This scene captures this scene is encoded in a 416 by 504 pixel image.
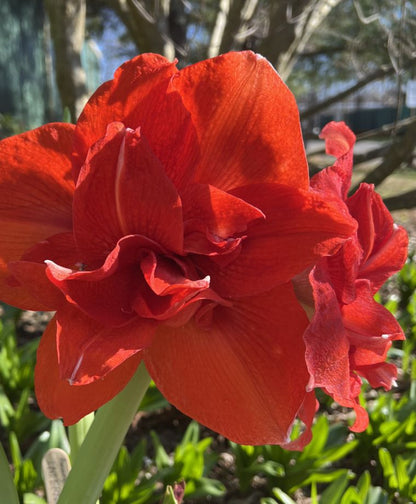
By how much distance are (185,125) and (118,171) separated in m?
0.07

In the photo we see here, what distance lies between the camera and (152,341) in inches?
17.6

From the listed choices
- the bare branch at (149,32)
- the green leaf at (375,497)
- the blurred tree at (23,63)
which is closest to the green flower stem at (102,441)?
the green leaf at (375,497)

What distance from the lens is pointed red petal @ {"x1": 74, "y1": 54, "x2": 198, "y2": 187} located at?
1.41 ft

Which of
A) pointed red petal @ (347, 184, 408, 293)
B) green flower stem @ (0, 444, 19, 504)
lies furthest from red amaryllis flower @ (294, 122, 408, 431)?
green flower stem @ (0, 444, 19, 504)

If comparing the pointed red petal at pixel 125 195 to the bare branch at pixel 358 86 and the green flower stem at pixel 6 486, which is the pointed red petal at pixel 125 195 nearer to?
the green flower stem at pixel 6 486

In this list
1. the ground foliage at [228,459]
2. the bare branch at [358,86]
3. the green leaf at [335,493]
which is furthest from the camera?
the bare branch at [358,86]

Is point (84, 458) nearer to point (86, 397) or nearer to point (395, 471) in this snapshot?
point (86, 397)

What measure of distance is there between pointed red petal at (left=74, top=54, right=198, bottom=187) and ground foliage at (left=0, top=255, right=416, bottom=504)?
980 mm

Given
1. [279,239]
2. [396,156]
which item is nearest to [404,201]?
[396,156]

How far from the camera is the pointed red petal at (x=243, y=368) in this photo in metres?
0.43

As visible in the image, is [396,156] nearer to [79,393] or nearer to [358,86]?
[358,86]

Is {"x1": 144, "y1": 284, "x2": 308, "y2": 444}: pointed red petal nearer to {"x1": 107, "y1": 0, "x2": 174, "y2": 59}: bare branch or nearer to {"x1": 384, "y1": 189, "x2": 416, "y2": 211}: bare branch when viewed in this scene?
{"x1": 384, "y1": 189, "x2": 416, "y2": 211}: bare branch

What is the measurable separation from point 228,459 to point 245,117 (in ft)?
5.87

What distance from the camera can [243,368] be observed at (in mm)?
445
